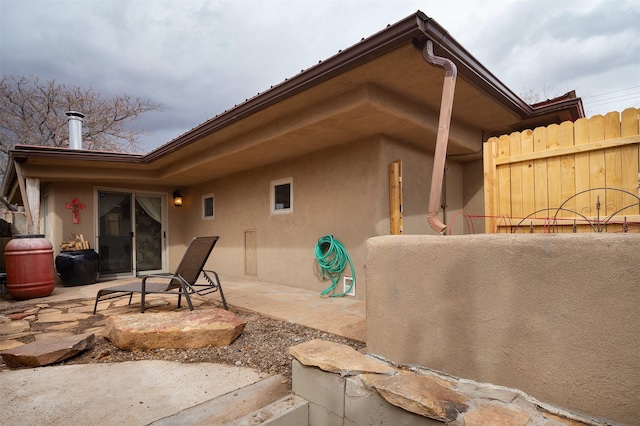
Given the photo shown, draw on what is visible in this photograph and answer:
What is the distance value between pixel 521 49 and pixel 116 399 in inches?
988

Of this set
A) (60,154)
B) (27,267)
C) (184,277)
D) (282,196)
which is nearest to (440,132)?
(184,277)

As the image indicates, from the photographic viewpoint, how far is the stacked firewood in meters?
6.12

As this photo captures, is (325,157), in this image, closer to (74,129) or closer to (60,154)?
(60,154)

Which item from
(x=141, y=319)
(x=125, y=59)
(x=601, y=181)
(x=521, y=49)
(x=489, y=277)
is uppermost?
(x=521, y=49)

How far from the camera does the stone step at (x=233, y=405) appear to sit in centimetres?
153

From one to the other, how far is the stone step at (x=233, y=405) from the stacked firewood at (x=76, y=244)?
6088mm

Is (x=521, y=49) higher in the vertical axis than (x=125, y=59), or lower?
higher

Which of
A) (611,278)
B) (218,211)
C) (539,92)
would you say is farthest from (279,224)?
(539,92)

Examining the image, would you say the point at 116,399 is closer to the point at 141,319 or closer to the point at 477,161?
the point at 141,319

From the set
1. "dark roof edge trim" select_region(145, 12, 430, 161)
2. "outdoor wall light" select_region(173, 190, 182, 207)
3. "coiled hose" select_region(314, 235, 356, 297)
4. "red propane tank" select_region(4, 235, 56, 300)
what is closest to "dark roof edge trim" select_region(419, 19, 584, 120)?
"dark roof edge trim" select_region(145, 12, 430, 161)

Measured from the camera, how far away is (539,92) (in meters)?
14.9

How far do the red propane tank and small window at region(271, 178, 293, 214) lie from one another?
11.4 feet

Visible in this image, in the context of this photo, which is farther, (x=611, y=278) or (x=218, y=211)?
(x=218, y=211)

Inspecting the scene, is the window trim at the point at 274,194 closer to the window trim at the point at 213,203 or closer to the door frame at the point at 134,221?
the window trim at the point at 213,203
